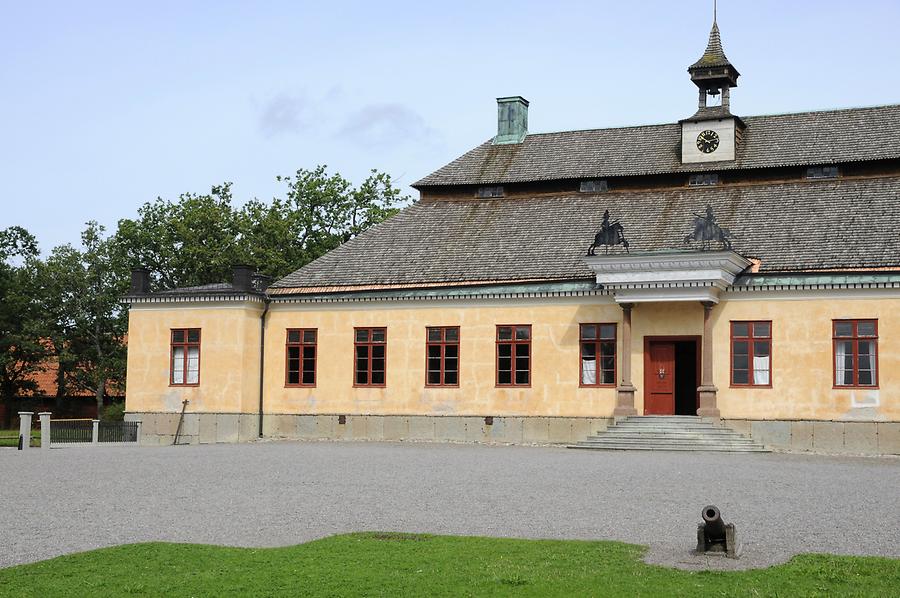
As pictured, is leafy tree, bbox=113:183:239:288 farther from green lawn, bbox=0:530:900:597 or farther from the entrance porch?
green lawn, bbox=0:530:900:597

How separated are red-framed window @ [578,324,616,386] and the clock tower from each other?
7.01 metres

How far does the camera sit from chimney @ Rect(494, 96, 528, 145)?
137ft

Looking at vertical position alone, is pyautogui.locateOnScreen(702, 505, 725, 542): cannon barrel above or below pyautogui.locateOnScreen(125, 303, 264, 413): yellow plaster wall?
below

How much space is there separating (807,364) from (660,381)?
3.96 m

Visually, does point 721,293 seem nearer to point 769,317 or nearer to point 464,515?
point 769,317

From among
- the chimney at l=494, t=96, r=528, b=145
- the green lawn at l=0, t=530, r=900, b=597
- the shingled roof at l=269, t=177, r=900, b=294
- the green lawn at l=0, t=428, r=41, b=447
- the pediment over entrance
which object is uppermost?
the chimney at l=494, t=96, r=528, b=145

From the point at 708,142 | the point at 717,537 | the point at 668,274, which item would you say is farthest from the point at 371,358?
the point at 717,537

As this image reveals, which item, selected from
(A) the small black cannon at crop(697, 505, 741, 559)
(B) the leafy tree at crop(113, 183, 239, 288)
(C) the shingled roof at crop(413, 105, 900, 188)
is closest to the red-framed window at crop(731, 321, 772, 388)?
(C) the shingled roof at crop(413, 105, 900, 188)

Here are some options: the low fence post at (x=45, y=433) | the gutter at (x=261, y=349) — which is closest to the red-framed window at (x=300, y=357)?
the gutter at (x=261, y=349)

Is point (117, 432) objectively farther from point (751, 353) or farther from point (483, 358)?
point (751, 353)

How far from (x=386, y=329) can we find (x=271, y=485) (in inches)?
636

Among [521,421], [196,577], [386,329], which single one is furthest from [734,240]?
[196,577]

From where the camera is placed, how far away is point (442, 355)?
35.2 meters

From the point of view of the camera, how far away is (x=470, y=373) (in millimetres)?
34750
